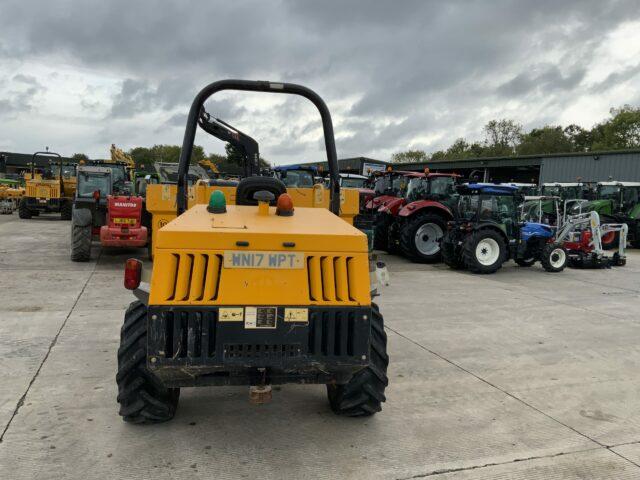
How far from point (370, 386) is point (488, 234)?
7.91 meters

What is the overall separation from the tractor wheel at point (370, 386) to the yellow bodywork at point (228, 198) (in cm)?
152

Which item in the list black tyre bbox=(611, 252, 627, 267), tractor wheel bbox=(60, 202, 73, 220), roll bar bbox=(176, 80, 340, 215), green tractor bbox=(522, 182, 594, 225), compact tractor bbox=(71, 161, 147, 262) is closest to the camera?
roll bar bbox=(176, 80, 340, 215)

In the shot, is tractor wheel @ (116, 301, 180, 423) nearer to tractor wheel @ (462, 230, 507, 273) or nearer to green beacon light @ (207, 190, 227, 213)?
green beacon light @ (207, 190, 227, 213)

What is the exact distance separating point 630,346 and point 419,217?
6.73m

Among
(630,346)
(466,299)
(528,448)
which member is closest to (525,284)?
(466,299)

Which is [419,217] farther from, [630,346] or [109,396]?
[109,396]

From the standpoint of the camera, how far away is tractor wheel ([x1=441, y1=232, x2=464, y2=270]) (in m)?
11.0

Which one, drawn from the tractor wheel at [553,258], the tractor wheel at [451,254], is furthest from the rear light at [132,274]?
the tractor wheel at [553,258]

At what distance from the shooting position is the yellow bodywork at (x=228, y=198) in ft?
17.0

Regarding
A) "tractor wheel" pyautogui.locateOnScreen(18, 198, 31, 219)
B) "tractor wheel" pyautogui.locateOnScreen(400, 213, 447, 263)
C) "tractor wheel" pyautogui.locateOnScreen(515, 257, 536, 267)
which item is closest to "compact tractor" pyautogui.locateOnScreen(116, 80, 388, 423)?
"tractor wheel" pyautogui.locateOnScreen(400, 213, 447, 263)

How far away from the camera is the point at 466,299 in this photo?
8.03 meters

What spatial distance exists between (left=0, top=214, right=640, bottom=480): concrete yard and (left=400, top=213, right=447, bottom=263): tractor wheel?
5.18 metres

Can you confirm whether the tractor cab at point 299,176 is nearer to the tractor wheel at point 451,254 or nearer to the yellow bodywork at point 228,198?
the tractor wheel at point 451,254

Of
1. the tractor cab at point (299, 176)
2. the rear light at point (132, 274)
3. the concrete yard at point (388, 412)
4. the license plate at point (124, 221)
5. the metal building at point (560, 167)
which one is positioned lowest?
the concrete yard at point (388, 412)
